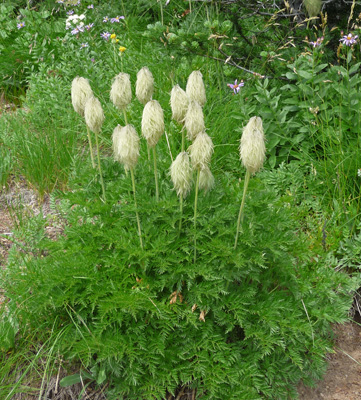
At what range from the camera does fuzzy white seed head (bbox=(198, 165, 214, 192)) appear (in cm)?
209

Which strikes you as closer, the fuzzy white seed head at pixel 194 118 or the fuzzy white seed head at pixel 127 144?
the fuzzy white seed head at pixel 194 118

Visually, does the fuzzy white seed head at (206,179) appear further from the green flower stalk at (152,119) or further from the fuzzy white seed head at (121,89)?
the fuzzy white seed head at (121,89)

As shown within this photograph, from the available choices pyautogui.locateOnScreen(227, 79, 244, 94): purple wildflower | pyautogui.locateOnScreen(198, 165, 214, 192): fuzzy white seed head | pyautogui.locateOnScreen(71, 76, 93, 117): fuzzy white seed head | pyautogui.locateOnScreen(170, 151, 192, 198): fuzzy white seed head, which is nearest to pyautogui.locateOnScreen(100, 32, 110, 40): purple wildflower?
pyautogui.locateOnScreen(227, 79, 244, 94): purple wildflower

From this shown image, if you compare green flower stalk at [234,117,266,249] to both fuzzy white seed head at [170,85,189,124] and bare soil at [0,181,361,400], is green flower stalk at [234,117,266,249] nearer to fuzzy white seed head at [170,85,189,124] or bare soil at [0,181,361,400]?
fuzzy white seed head at [170,85,189,124]

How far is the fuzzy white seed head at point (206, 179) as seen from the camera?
82.4 inches

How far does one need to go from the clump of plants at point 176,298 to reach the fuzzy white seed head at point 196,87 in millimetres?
37

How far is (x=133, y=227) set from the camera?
7.53 feet

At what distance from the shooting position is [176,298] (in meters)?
2.20

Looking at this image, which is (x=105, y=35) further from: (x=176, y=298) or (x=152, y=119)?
(x=176, y=298)

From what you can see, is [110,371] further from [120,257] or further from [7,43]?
[7,43]

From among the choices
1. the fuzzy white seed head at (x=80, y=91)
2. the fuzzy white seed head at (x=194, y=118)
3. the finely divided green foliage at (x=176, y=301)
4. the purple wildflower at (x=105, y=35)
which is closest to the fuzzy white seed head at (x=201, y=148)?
the fuzzy white seed head at (x=194, y=118)

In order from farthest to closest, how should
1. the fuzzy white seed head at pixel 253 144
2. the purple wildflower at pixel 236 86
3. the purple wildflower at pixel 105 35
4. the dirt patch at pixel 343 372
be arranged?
the purple wildflower at pixel 105 35, the purple wildflower at pixel 236 86, the dirt patch at pixel 343 372, the fuzzy white seed head at pixel 253 144

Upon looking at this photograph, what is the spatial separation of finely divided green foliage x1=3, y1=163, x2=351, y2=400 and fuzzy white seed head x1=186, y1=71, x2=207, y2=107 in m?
0.48

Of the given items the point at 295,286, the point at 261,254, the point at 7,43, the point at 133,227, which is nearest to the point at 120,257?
the point at 133,227
